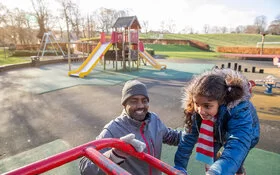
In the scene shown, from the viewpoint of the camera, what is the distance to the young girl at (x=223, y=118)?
1.20 m

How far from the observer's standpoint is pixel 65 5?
133ft

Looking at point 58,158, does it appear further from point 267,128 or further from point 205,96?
point 267,128

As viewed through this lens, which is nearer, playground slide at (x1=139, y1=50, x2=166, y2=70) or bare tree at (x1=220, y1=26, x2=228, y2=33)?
playground slide at (x1=139, y1=50, x2=166, y2=70)

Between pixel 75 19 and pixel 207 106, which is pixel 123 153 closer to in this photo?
pixel 207 106

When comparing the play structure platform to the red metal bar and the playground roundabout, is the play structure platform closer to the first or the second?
the playground roundabout

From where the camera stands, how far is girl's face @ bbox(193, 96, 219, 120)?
4.38 ft

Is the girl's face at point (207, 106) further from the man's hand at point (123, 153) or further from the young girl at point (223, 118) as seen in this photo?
the man's hand at point (123, 153)

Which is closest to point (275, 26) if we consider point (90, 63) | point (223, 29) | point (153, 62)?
point (223, 29)

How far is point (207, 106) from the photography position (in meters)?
1.36

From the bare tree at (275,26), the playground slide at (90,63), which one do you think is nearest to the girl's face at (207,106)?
the playground slide at (90,63)

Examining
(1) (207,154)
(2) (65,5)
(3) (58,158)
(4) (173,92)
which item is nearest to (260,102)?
(4) (173,92)

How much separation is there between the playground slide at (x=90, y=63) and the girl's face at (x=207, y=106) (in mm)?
9646

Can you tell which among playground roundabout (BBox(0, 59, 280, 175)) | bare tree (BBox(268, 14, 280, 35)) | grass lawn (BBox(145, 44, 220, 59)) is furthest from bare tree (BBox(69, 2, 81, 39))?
bare tree (BBox(268, 14, 280, 35))

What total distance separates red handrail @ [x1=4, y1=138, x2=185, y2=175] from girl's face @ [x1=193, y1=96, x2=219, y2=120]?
470 mm
